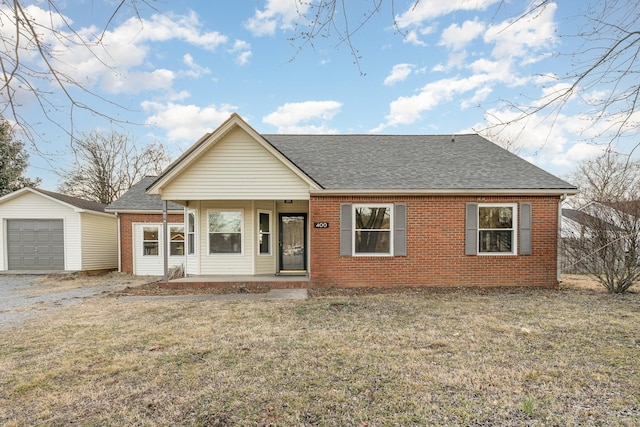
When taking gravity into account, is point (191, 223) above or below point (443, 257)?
above

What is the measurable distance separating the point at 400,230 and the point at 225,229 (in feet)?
18.5

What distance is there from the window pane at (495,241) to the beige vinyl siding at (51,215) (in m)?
16.2

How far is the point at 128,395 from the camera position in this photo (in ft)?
11.5

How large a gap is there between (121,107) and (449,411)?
3.98 metres

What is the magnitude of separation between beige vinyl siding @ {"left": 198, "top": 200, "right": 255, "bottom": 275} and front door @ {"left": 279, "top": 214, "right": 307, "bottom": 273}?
121 cm

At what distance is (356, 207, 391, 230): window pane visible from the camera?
1022 centimetres

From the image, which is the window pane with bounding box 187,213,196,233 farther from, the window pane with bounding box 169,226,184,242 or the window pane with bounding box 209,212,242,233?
the window pane with bounding box 169,226,184,242

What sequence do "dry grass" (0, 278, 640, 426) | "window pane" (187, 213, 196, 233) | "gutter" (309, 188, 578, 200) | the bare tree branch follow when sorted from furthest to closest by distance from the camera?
the bare tree branch < "window pane" (187, 213, 196, 233) < "gutter" (309, 188, 578, 200) < "dry grass" (0, 278, 640, 426)

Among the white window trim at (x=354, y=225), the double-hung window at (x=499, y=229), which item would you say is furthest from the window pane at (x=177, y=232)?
the double-hung window at (x=499, y=229)

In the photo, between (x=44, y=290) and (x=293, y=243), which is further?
(x=293, y=243)

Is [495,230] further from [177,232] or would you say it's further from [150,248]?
[150,248]

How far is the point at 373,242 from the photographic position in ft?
33.6

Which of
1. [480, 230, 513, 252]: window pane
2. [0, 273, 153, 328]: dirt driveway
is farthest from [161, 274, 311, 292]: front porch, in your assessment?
[480, 230, 513, 252]: window pane

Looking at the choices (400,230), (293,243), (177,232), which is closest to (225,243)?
(293,243)
